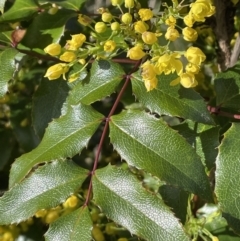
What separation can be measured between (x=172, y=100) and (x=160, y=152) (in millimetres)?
119

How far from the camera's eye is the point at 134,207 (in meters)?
1.05

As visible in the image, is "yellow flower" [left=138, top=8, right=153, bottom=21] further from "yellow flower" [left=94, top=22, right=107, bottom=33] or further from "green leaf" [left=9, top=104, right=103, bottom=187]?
"green leaf" [left=9, top=104, right=103, bottom=187]

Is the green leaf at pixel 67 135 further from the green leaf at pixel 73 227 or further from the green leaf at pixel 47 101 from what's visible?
the green leaf at pixel 47 101

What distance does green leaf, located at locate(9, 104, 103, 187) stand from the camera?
1.12 meters

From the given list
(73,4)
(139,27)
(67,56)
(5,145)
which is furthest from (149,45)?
(5,145)

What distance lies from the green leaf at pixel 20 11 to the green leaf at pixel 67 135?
28 centimetres

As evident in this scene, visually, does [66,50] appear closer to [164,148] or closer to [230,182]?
[164,148]

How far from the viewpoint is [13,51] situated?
1260mm

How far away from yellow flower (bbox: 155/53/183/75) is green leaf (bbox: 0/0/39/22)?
395 millimetres

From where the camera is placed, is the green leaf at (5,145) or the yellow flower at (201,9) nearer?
the yellow flower at (201,9)

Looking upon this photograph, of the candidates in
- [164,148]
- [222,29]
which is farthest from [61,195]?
[222,29]

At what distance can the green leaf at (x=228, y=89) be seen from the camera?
3.90 ft

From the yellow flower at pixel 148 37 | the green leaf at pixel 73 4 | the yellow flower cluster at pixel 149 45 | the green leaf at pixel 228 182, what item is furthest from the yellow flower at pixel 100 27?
the green leaf at pixel 228 182

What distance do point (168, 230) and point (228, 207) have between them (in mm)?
119
